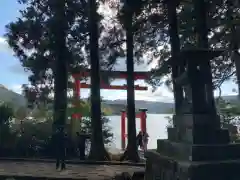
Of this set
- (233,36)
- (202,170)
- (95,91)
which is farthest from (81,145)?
(202,170)

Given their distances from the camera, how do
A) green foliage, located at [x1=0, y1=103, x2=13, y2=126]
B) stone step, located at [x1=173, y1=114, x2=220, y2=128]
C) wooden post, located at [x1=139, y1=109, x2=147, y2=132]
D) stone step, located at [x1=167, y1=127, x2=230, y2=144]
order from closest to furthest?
stone step, located at [x1=167, y1=127, x2=230, y2=144], stone step, located at [x1=173, y1=114, x2=220, y2=128], green foliage, located at [x1=0, y1=103, x2=13, y2=126], wooden post, located at [x1=139, y1=109, x2=147, y2=132]

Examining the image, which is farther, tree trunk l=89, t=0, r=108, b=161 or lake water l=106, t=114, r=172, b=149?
lake water l=106, t=114, r=172, b=149

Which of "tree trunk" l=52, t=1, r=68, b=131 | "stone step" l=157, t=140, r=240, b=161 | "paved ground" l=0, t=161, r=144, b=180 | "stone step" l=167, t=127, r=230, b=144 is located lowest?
"paved ground" l=0, t=161, r=144, b=180

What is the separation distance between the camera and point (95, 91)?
13.9 m

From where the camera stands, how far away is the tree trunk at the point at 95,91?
13688 mm

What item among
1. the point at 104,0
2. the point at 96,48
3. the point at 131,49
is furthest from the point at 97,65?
the point at 104,0

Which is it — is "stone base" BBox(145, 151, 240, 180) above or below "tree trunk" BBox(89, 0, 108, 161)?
below

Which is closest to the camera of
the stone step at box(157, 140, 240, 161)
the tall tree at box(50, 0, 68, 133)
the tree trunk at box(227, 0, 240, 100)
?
the stone step at box(157, 140, 240, 161)

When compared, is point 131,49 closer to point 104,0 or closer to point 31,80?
point 104,0

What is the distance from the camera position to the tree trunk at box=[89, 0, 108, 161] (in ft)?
44.9

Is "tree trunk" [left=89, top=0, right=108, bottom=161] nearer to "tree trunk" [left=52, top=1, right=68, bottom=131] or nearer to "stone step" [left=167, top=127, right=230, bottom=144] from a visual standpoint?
"tree trunk" [left=52, top=1, right=68, bottom=131]

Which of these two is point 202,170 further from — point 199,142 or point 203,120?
point 203,120

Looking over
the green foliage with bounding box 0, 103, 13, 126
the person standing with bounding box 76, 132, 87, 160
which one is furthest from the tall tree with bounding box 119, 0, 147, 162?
the green foliage with bounding box 0, 103, 13, 126

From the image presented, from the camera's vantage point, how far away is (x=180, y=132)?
7082mm
